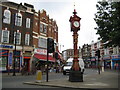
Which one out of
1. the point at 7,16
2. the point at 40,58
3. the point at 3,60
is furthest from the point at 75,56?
the point at 40,58

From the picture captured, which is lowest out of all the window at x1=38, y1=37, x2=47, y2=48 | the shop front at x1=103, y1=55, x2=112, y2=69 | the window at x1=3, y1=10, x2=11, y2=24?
the shop front at x1=103, y1=55, x2=112, y2=69

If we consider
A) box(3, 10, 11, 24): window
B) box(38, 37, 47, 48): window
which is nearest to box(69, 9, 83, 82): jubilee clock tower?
box(3, 10, 11, 24): window

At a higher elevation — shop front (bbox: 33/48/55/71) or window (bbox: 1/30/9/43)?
window (bbox: 1/30/9/43)

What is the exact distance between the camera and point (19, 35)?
33.1 meters

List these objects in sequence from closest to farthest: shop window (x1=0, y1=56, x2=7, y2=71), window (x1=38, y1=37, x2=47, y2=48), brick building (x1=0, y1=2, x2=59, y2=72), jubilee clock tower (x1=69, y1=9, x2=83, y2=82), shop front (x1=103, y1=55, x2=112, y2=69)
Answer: jubilee clock tower (x1=69, y1=9, x2=83, y2=82) < shop window (x1=0, y1=56, x2=7, y2=71) < brick building (x1=0, y1=2, x2=59, y2=72) < window (x1=38, y1=37, x2=47, y2=48) < shop front (x1=103, y1=55, x2=112, y2=69)

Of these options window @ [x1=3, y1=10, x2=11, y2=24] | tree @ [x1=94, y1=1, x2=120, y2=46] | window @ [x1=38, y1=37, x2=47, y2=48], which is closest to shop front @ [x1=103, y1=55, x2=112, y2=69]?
window @ [x1=38, y1=37, x2=47, y2=48]

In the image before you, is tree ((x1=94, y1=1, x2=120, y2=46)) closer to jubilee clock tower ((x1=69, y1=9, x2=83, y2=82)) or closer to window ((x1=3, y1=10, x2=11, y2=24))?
jubilee clock tower ((x1=69, y1=9, x2=83, y2=82))

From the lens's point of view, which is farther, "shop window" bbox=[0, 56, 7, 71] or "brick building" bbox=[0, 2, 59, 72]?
"brick building" bbox=[0, 2, 59, 72]

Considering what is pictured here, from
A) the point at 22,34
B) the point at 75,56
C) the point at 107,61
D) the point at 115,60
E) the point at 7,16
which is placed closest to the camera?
the point at 75,56

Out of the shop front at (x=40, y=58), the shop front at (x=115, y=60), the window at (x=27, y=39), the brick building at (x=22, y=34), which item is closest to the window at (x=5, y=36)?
the brick building at (x=22, y=34)

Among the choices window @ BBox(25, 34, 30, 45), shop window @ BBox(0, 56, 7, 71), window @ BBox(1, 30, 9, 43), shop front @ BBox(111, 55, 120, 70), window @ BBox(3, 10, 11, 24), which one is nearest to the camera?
shop window @ BBox(0, 56, 7, 71)

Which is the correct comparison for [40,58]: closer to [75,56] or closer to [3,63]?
[3,63]

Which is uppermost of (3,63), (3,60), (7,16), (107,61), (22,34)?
(7,16)

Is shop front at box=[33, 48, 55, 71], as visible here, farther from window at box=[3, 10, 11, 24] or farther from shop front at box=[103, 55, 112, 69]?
shop front at box=[103, 55, 112, 69]
